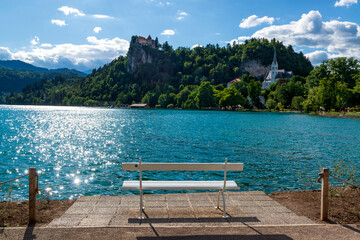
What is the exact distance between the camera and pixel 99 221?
633cm

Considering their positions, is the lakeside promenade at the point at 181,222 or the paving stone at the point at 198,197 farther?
the paving stone at the point at 198,197

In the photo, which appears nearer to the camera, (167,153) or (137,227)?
(137,227)

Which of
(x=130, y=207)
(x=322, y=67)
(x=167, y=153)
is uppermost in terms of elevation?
(x=322, y=67)

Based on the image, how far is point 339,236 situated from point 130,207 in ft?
15.1

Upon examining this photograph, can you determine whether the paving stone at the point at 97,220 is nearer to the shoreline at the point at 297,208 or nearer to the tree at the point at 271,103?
the shoreline at the point at 297,208

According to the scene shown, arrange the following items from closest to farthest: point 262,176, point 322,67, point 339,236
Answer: point 339,236
point 262,176
point 322,67

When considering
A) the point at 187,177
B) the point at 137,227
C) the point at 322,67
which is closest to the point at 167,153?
the point at 187,177

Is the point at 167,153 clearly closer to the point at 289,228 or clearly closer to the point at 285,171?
the point at 285,171

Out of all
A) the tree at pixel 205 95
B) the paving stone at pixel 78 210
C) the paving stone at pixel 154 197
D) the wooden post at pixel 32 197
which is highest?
the tree at pixel 205 95

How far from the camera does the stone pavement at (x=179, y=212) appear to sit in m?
6.25

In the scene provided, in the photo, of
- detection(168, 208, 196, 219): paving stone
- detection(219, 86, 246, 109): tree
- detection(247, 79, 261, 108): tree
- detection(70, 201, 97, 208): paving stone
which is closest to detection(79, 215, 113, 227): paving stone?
detection(70, 201, 97, 208): paving stone

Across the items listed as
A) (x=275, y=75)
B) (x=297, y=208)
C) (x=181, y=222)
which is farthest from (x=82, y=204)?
(x=275, y=75)

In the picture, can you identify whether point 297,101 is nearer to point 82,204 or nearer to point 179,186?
point 179,186

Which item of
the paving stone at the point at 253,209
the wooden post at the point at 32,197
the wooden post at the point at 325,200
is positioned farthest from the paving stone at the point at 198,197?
the wooden post at the point at 32,197
